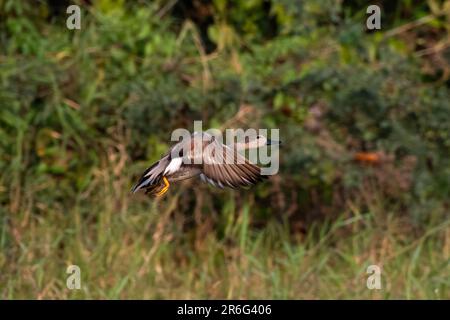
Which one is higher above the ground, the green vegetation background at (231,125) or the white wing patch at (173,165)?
the green vegetation background at (231,125)

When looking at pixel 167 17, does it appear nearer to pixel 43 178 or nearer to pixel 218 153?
pixel 43 178

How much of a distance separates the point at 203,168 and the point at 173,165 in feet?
0.37

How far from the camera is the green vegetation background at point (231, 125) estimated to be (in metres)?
6.85

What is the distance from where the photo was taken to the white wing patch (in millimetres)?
4398

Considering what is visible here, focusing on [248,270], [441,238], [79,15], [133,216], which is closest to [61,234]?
[133,216]

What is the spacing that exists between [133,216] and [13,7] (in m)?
1.53

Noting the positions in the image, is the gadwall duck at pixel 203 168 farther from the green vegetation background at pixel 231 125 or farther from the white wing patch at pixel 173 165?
the green vegetation background at pixel 231 125

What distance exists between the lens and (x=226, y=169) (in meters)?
4.41

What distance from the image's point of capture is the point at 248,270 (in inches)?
251

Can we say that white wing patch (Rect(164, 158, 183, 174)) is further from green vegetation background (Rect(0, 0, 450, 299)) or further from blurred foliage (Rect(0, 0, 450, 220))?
blurred foliage (Rect(0, 0, 450, 220))

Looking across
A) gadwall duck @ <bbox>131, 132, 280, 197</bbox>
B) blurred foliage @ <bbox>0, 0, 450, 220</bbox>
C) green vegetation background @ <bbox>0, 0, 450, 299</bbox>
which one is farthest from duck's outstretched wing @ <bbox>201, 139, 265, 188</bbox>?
blurred foliage @ <bbox>0, 0, 450, 220</bbox>

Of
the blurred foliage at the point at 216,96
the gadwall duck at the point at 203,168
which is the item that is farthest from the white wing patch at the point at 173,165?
the blurred foliage at the point at 216,96

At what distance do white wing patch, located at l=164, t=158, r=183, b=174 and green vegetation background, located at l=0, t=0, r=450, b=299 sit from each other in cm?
220

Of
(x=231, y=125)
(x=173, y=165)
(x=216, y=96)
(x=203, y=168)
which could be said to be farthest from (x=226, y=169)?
(x=216, y=96)
